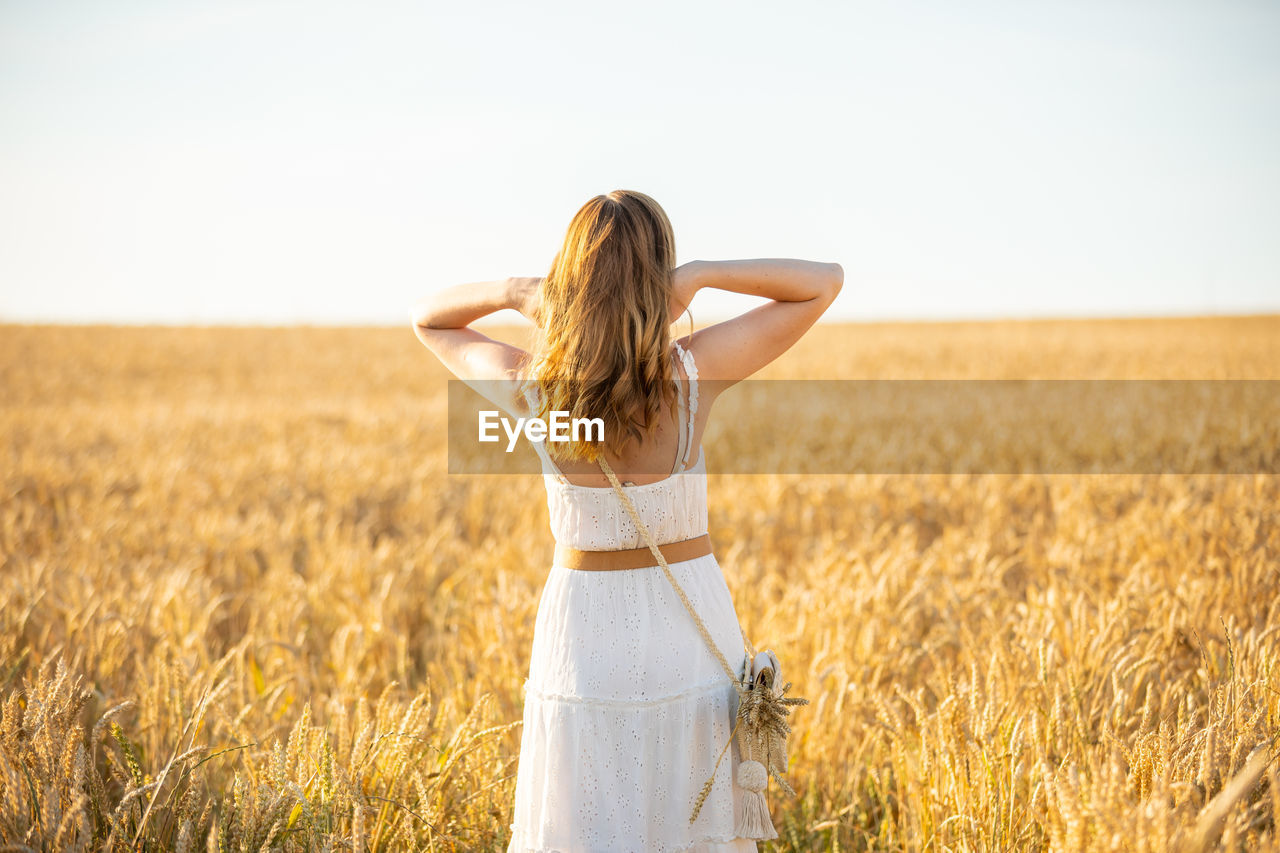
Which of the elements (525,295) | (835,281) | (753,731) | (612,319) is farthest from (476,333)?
(753,731)

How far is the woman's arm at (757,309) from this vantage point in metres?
1.86

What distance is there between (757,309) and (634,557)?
0.68 meters

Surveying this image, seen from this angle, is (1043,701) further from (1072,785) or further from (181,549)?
(181,549)

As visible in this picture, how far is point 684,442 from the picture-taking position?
185 cm

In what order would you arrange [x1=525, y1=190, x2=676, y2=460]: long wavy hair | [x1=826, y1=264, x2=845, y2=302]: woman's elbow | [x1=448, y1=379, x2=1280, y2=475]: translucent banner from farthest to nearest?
[x1=448, y1=379, x2=1280, y2=475]: translucent banner < [x1=826, y1=264, x2=845, y2=302]: woman's elbow < [x1=525, y1=190, x2=676, y2=460]: long wavy hair

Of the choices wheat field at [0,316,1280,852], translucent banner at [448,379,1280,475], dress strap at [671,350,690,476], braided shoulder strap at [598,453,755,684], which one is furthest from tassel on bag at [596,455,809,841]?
translucent banner at [448,379,1280,475]

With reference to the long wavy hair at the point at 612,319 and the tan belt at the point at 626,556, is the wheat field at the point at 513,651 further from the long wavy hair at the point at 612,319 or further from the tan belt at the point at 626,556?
the long wavy hair at the point at 612,319

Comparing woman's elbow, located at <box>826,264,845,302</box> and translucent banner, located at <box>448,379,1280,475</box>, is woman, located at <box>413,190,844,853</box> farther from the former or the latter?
translucent banner, located at <box>448,379,1280,475</box>

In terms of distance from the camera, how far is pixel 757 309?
194cm

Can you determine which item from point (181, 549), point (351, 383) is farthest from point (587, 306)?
point (351, 383)

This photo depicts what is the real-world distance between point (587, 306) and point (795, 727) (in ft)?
6.91

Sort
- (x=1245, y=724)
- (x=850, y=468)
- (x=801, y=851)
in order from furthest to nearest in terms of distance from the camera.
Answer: (x=850, y=468), (x=801, y=851), (x=1245, y=724)

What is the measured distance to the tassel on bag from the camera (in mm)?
1807

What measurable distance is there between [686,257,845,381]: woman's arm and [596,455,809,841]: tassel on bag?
367 millimetres
